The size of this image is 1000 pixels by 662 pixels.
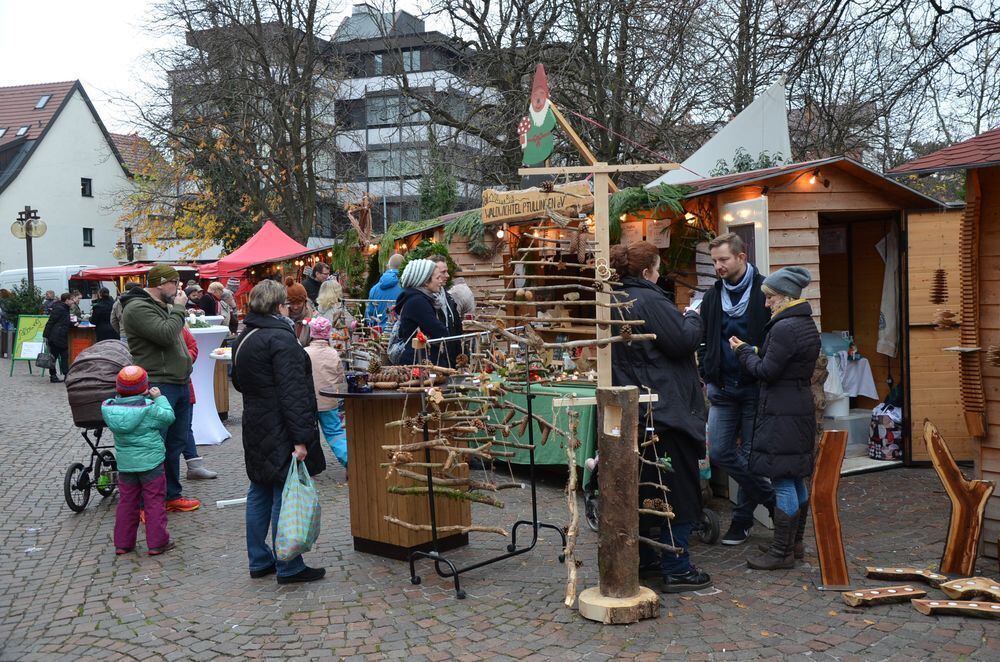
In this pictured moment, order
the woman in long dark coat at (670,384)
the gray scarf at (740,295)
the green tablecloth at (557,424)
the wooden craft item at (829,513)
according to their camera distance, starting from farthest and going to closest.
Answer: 1. the green tablecloth at (557,424)
2. the gray scarf at (740,295)
3. the wooden craft item at (829,513)
4. the woman in long dark coat at (670,384)

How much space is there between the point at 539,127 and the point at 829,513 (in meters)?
2.74

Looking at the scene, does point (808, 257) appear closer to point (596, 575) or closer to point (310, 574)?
point (596, 575)

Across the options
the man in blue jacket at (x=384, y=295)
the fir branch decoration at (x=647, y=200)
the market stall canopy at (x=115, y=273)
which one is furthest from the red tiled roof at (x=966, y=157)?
the market stall canopy at (x=115, y=273)

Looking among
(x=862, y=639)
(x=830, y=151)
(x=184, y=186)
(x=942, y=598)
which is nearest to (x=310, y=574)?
(x=862, y=639)

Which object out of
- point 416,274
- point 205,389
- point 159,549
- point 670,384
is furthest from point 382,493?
point 205,389

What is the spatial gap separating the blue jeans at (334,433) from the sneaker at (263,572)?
267 cm

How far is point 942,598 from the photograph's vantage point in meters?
4.49

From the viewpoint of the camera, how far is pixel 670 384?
183 inches

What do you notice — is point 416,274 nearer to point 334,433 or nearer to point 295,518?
point 295,518

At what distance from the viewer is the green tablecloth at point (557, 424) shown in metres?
6.17

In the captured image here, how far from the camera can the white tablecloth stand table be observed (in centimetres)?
964

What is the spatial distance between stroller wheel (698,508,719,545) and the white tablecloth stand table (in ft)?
19.9

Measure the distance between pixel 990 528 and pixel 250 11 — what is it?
900 inches

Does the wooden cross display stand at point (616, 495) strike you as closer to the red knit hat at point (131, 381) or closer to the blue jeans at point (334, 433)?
the red knit hat at point (131, 381)
